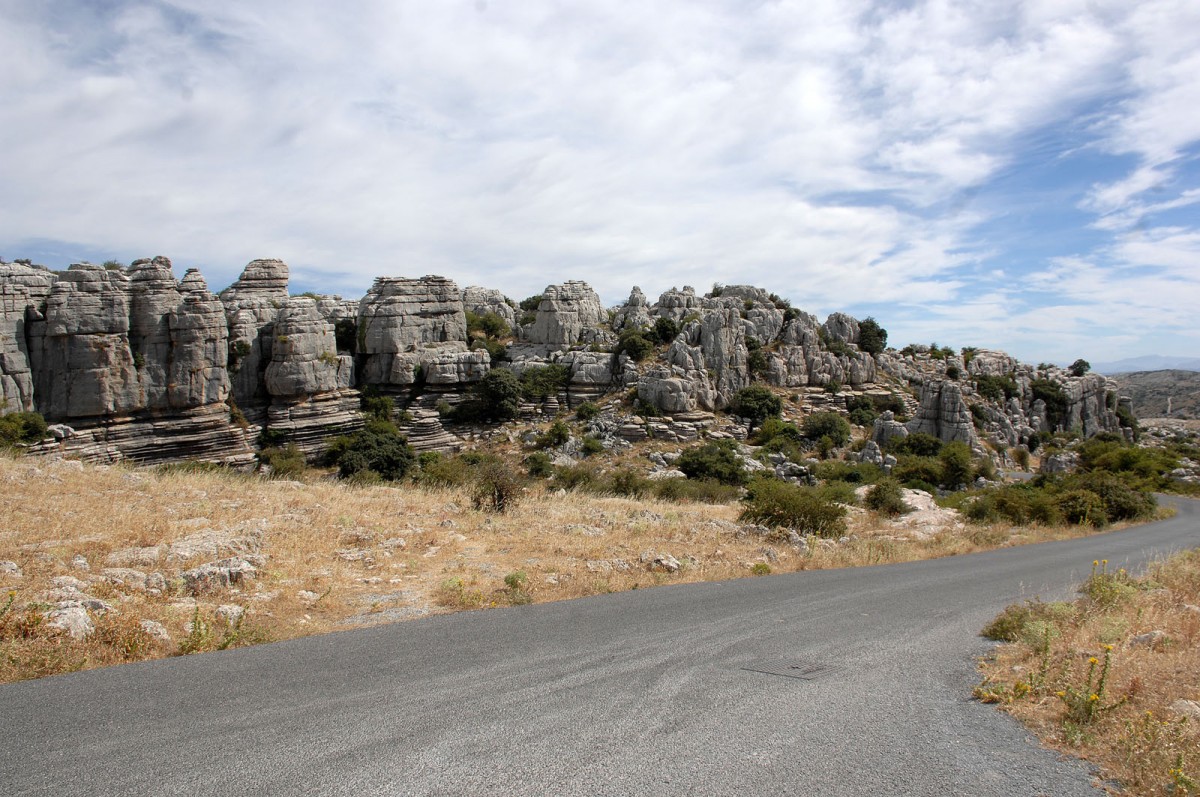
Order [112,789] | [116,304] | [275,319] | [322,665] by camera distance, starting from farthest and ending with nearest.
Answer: [275,319] → [116,304] → [322,665] → [112,789]

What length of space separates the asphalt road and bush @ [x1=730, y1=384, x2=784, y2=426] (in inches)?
1593

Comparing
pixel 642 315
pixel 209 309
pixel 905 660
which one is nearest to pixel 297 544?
pixel 905 660

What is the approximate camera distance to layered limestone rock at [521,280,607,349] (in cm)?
5228

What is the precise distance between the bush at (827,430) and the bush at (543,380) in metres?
16.2

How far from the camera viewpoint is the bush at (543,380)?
46.6 meters

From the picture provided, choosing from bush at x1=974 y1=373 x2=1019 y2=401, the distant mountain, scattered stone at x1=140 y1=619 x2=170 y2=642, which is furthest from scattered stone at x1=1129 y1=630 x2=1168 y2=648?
the distant mountain

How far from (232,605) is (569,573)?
4.49 meters

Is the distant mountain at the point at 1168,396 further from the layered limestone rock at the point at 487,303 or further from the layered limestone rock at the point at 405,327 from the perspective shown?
the layered limestone rock at the point at 405,327

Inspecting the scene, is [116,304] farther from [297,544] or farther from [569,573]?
[569,573]

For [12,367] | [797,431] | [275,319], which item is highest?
[275,319]

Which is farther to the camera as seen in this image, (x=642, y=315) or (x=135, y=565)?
(x=642, y=315)

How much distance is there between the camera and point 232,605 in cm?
746

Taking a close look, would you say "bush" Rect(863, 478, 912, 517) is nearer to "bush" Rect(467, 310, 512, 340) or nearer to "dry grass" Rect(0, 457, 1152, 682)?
"dry grass" Rect(0, 457, 1152, 682)

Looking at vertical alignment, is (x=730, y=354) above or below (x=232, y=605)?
above
